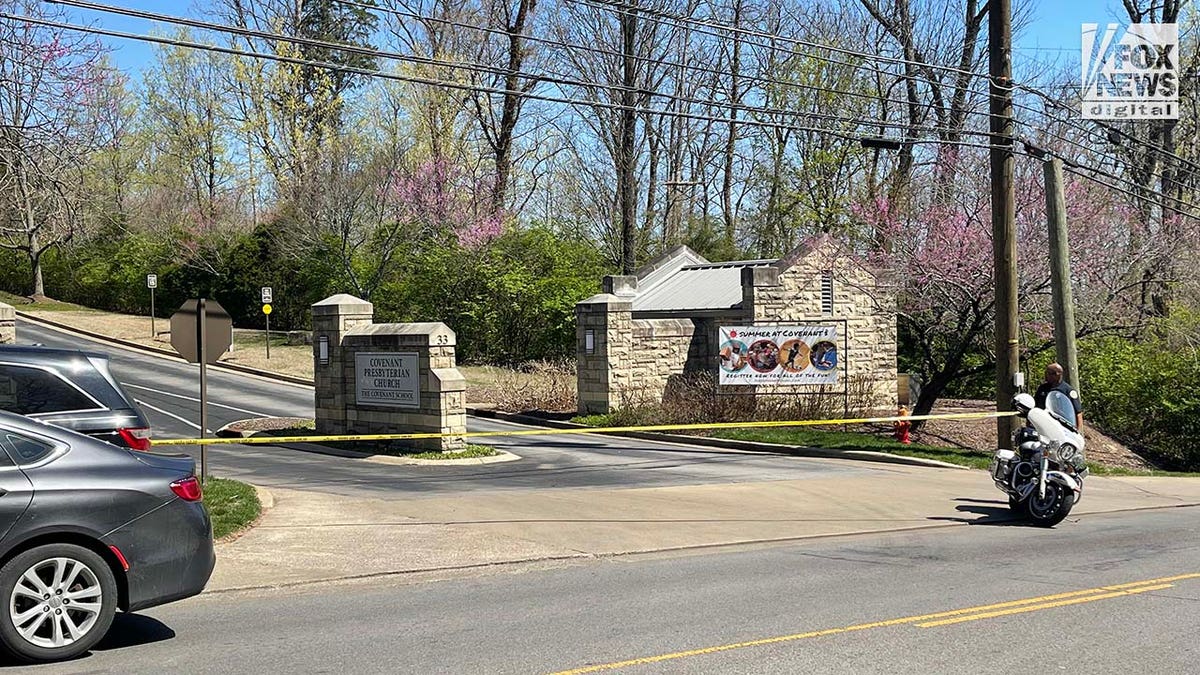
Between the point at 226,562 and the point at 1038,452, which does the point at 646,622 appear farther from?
the point at 1038,452

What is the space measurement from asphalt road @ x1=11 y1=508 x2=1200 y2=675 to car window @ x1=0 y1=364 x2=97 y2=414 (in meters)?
2.25

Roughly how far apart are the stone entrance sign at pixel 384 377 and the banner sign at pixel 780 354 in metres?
7.24

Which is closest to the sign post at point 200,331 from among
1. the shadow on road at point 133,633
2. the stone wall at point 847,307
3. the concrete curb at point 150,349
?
the shadow on road at point 133,633

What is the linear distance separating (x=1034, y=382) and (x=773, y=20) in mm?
19798

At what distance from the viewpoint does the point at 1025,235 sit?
23.8 m

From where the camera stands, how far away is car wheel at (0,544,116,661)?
665 centimetres

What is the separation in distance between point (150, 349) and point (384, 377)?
23.5 meters

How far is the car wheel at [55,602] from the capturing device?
6.65 meters

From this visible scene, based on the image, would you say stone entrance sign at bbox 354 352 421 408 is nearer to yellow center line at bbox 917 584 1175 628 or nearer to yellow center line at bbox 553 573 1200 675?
yellow center line at bbox 553 573 1200 675

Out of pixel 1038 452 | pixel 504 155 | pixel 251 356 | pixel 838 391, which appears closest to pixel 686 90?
pixel 504 155

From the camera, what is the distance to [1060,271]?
64.7ft

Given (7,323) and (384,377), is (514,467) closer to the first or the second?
(384,377)

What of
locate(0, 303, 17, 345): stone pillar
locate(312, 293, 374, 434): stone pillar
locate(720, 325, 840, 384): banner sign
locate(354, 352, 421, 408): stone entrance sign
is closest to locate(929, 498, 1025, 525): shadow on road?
locate(354, 352, 421, 408): stone entrance sign

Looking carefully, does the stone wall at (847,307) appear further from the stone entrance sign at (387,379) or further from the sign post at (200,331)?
the sign post at (200,331)
